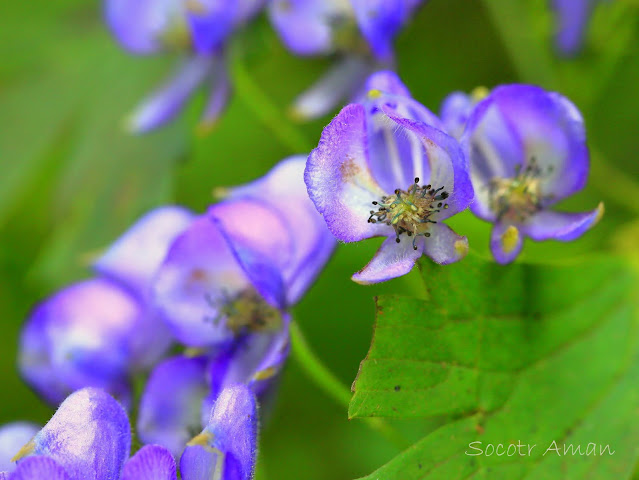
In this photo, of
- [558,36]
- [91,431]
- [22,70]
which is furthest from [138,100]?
[91,431]

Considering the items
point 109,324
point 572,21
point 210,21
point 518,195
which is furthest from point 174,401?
point 572,21

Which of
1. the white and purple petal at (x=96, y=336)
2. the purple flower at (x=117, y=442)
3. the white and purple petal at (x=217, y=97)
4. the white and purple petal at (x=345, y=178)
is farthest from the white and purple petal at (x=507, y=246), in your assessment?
the white and purple petal at (x=217, y=97)

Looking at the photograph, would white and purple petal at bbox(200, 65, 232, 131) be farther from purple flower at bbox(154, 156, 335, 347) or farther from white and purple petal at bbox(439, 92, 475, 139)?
white and purple petal at bbox(439, 92, 475, 139)

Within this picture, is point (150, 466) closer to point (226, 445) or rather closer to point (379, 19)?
point (226, 445)

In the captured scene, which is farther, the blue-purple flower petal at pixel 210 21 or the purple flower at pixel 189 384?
the blue-purple flower petal at pixel 210 21

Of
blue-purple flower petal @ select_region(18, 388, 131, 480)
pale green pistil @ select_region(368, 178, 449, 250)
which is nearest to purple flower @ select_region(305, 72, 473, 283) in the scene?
pale green pistil @ select_region(368, 178, 449, 250)

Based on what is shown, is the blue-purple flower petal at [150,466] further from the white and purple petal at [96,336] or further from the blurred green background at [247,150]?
the blurred green background at [247,150]

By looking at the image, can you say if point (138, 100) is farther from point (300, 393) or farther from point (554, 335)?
point (554, 335)
